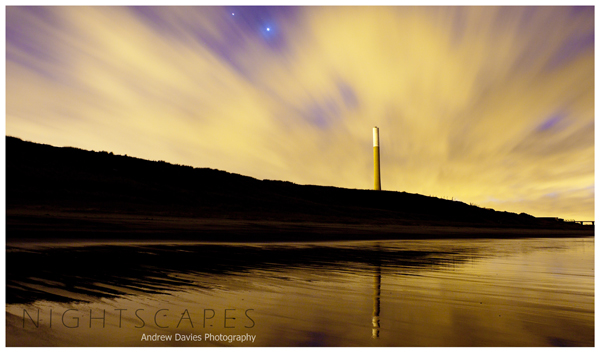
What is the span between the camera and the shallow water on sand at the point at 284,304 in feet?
14.0

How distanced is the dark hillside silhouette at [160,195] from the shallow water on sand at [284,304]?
9.27 m

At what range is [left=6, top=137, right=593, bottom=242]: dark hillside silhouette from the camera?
102ft

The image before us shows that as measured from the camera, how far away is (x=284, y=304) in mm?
5590

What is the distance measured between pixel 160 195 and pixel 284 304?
123 ft

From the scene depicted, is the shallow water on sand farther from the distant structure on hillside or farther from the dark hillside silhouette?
the distant structure on hillside

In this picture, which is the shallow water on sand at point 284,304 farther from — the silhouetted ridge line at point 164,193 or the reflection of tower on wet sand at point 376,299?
the silhouetted ridge line at point 164,193

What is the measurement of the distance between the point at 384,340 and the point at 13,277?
17.8 feet

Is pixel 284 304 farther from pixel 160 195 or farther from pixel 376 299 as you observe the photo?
pixel 160 195

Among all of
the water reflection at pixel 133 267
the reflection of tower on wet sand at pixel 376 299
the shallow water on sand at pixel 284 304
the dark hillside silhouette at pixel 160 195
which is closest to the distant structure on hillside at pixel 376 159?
the dark hillside silhouette at pixel 160 195

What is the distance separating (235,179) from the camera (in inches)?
2462

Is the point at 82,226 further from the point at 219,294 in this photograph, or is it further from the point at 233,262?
the point at 219,294

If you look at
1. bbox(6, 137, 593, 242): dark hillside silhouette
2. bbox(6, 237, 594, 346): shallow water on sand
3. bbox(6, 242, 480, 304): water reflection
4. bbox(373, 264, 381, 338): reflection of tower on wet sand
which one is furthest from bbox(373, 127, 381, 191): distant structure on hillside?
bbox(373, 264, 381, 338): reflection of tower on wet sand

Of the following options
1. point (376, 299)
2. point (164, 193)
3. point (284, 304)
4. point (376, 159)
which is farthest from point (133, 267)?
point (376, 159)

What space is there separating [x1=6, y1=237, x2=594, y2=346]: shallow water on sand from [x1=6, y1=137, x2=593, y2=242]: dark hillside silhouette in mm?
9268
